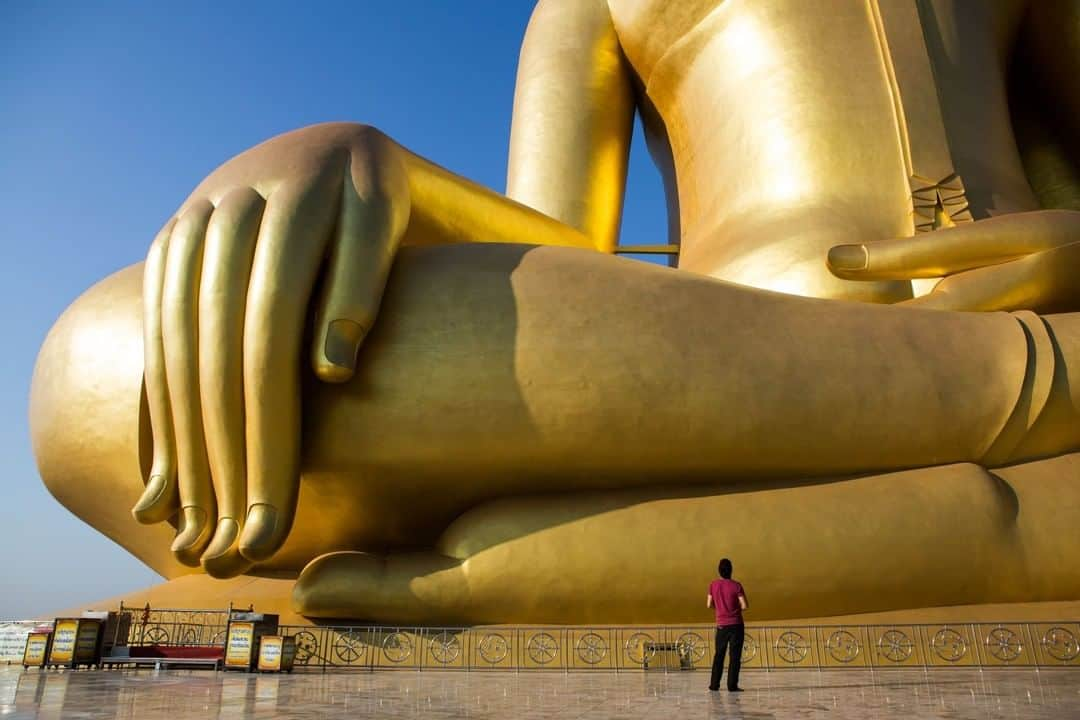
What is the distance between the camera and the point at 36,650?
17.2ft

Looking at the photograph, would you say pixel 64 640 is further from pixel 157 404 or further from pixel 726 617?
pixel 726 617

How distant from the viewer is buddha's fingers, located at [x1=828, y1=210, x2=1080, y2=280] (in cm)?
649

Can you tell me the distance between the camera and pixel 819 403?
586 cm

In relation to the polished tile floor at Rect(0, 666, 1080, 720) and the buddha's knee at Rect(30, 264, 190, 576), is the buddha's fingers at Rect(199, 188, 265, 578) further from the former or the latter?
the buddha's knee at Rect(30, 264, 190, 576)

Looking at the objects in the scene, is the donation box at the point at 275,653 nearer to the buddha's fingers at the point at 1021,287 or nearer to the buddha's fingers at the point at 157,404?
the buddha's fingers at the point at 157,404

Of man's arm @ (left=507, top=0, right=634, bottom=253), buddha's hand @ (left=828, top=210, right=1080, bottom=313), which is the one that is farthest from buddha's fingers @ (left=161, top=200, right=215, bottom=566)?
buddha's hand @ (left=828, top=210, right=1080, bottom=313)

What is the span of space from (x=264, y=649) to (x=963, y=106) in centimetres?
705

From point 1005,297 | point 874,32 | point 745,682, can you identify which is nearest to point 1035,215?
point 1005,297

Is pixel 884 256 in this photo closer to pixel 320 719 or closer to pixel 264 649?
pixel 264 649

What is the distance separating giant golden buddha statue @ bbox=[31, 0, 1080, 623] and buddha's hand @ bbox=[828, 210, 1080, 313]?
0.07ft

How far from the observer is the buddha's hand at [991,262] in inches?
255

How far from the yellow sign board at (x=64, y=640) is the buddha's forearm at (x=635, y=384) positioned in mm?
1621

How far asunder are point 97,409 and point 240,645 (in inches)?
89.0

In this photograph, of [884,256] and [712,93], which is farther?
[712,93]
